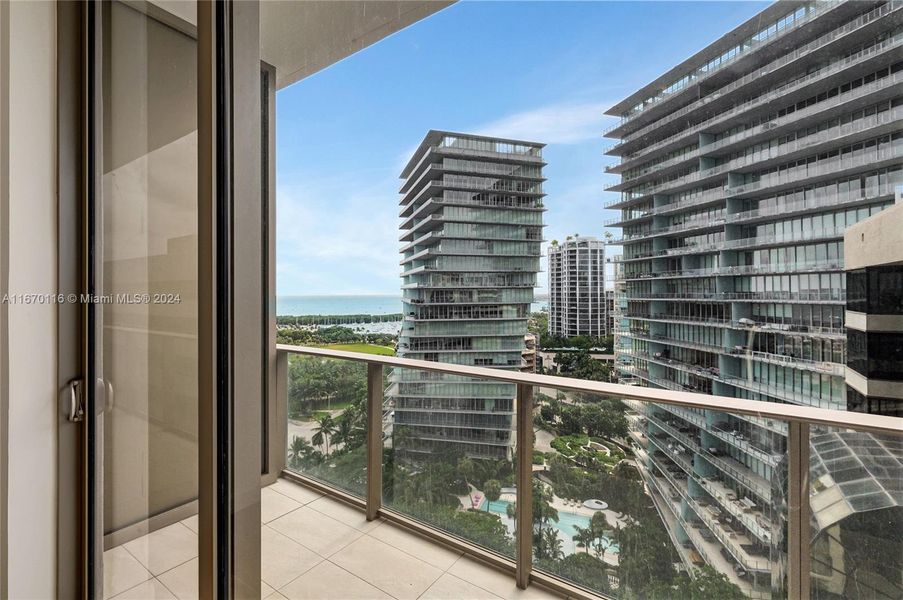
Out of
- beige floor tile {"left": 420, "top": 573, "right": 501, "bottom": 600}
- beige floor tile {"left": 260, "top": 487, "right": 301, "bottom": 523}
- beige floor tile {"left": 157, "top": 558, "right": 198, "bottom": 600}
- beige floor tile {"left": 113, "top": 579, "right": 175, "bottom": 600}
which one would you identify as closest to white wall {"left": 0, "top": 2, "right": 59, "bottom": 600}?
beige floor tile {"left": 113, "top": 579, "right": 175, "bottom": 600}

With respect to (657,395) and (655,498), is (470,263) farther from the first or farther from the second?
(655,498)

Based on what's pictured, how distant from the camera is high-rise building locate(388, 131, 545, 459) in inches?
29.0

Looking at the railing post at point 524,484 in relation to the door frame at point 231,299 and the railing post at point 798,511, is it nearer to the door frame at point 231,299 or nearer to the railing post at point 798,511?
the railing post at point 798,511

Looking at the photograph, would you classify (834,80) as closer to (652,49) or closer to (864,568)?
(652,49)

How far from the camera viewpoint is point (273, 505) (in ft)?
2.88

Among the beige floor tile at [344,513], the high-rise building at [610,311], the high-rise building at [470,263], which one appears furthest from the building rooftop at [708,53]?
the beige floor tile at [344,513]

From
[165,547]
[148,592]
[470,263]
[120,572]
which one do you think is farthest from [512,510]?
[120,572]

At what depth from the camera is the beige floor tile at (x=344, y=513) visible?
87 cm

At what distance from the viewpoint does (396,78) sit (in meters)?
0.81

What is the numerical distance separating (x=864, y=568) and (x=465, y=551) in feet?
1.96

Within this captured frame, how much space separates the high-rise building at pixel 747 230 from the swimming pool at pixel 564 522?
0.18 m

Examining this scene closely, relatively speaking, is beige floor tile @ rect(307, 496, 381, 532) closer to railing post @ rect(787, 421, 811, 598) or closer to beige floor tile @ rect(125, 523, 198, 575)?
beige floor tile @ rect(125, 523, 198, 575)

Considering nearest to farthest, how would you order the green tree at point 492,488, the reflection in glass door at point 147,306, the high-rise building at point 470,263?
1. the high-rise building at point 470,263
2. the green tree at point 492,488
3. the reflection in glass door at point 147,306

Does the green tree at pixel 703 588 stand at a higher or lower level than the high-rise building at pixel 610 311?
lower
